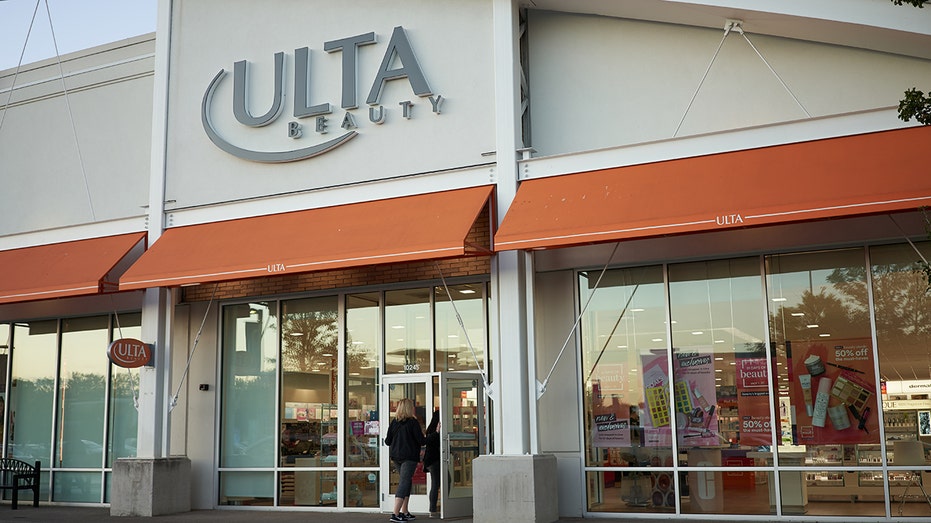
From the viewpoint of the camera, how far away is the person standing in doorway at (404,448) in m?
12.9

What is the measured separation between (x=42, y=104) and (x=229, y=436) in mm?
8311

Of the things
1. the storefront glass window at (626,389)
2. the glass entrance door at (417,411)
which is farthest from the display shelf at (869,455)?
the glass entrance door at (417,411)

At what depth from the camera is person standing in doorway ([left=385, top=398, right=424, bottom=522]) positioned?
1285 cm

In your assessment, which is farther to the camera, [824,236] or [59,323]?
[59,323]

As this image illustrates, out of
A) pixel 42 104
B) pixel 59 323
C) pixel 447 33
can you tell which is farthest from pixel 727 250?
pixel 42 104

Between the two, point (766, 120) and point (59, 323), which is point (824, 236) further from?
point (59, 323)

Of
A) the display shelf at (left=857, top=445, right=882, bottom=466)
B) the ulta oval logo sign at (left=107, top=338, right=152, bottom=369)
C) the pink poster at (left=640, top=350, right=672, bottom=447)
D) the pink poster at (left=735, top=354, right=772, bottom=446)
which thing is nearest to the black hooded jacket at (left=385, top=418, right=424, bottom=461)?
the pink poster at (left=640, top=350, right=672, bottom=447)

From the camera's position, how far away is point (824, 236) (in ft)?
40.2

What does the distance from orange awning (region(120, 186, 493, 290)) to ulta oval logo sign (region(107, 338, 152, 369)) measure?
2.85 feet

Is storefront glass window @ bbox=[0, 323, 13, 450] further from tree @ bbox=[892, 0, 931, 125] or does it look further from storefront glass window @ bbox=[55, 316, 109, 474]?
tree @ bbox=[892, 0, 931, 125]

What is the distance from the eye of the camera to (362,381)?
15.1 metres

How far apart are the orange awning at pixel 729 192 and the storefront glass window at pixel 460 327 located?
227 cm

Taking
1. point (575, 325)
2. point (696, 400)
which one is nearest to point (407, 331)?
point (575, 325)

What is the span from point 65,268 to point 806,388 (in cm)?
1164
